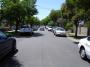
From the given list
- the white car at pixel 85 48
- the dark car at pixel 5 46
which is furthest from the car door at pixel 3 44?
the white car at pixel 85 48

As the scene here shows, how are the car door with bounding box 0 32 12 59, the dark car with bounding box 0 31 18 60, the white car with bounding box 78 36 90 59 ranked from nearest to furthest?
Result: the car door with bounding box 0 32 12 59 < the dark car with bounding box 0 31 18 60 < the white car with bounding box 78 36 90 59

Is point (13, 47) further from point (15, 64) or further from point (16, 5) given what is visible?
point (16, 5)

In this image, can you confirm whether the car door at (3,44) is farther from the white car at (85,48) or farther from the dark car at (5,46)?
the white car at (85,48)

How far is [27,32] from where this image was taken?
33.9 metres

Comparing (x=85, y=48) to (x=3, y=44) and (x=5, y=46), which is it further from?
(x=3, y=44)

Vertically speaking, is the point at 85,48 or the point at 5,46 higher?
the point at 5,46

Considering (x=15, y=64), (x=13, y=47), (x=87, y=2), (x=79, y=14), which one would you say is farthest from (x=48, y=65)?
(x=79, y=14)

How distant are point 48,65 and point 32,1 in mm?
41872

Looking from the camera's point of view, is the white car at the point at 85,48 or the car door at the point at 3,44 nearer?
the car door at the point at 3,44

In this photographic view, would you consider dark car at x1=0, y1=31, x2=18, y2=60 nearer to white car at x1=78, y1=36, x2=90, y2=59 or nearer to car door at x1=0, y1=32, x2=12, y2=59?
car door at x1=0, y1=32, x2=12, y2=59

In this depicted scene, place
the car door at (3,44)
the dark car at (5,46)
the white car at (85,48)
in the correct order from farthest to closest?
1. the white car at (85,48)
2. the dark car at (5,46)
3. the car door at (3,44)

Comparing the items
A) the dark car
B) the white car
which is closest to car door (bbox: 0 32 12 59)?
the dark car

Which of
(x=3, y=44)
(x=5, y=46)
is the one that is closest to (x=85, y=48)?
(x=5, y=46)

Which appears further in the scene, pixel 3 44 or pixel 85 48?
pixel 85 48
